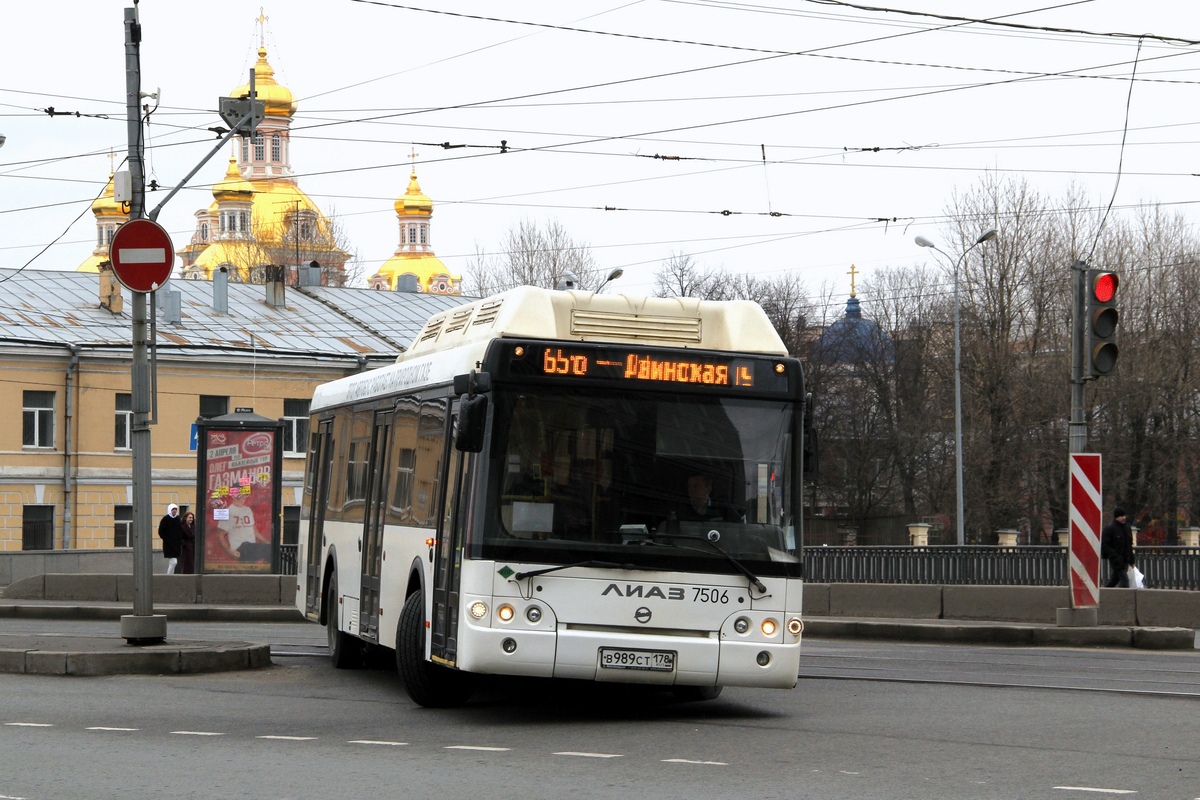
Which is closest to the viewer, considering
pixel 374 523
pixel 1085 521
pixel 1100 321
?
pixel 374 523

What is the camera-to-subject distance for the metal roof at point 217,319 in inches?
2003

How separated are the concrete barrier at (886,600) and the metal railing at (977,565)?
85 cm

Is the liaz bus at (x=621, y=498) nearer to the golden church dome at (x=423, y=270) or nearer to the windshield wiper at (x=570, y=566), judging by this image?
the windshield wiper at (x=570, y=566)

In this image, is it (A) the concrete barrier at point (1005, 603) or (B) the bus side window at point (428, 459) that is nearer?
(B) the bus side window at point (428, 459)

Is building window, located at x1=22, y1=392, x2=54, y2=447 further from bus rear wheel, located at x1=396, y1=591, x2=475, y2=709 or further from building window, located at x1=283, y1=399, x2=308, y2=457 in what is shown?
bus rear wheel, located at x1=396, y1=591, x2=475, y2=709

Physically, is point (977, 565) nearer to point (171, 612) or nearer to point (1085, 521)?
point (1085, 521)

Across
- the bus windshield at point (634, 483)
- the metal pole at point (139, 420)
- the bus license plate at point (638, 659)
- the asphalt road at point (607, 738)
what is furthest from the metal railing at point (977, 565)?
the bus license plate at point (638, 659)

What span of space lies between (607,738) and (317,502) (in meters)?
7.45

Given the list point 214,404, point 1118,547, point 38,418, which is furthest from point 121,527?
point 1118,547

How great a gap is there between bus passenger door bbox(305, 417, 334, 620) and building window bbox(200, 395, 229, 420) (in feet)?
116

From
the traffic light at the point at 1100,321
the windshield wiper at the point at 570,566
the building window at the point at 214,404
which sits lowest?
the windshield wiper at the point at 570,566

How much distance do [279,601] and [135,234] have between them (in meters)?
11.7

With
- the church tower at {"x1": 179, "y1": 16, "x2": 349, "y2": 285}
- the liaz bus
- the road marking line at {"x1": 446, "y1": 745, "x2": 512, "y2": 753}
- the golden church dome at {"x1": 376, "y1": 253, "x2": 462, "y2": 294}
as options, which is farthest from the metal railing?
the golden church dome at {"x1": 376, "y1": 253, "x2": 462, "y2": 294}

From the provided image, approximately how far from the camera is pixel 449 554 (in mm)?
11516
